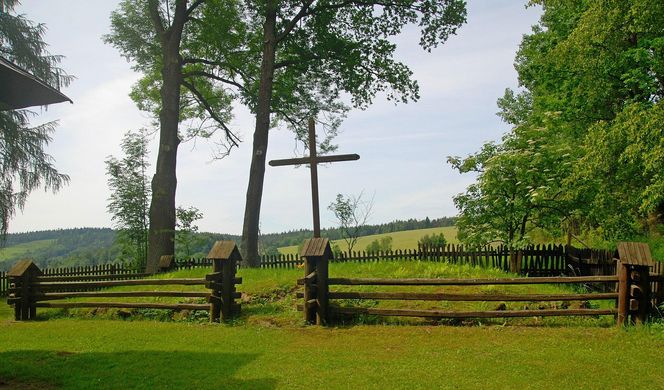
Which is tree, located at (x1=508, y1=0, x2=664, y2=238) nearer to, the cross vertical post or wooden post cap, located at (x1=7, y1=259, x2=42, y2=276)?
the cross vertical post

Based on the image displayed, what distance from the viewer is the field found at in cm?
721

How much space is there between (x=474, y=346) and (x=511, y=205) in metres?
9.61

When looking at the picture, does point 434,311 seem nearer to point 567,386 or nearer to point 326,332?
point 326,332

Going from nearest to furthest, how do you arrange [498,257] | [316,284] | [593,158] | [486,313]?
1. [486,313]
2. [316,284]
3. [593,158]
4. [498,257]

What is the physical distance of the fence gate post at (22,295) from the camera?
13.1 metres

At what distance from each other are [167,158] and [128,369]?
1424 centimetres

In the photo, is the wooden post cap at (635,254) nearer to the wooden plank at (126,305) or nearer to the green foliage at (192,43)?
the wooden plank at (126,305)

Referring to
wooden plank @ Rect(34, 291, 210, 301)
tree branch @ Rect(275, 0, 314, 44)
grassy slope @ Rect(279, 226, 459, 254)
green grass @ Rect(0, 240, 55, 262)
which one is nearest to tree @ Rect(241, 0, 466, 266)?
tree branch @ Rect(275, 0, 314, 44)

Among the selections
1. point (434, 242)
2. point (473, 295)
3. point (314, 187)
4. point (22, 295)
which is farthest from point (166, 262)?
point (434, 242)

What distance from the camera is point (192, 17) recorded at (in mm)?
22219

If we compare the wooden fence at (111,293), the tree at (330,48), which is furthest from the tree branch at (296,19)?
the wooden fence at (111,293)

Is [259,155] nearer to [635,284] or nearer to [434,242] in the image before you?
[635,284]

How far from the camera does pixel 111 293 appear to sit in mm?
13250

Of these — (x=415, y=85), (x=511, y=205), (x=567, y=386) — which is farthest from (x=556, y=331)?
(x=415, y=85)
